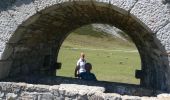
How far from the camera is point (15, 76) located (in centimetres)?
790

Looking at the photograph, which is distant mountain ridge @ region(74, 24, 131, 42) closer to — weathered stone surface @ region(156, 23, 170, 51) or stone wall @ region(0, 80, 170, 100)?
stone wall @ region(0, 80, 170, 100)

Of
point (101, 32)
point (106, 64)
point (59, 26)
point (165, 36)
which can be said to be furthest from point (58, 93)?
point (101, 32)

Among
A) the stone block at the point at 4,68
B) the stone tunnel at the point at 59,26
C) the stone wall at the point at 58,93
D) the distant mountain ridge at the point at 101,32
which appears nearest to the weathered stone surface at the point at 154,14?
the stone tunnel at the point at 59,26

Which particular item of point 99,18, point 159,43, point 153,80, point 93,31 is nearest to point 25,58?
point 99,18

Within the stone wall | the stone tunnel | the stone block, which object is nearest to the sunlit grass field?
the stone tunnel

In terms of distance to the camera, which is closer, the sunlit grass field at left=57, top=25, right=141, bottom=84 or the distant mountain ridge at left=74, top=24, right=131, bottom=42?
the sunlit grass field at left=57, top=25, right=141, bottom=84

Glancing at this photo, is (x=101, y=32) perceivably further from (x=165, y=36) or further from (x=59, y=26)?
(x=165, y=36)

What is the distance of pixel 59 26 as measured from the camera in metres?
9.14

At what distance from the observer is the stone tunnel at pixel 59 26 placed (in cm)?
623

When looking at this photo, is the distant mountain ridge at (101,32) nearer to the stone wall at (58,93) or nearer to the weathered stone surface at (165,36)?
the stone wall at (58,93)

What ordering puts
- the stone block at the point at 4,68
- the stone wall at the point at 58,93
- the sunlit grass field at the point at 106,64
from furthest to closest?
the sunlit grass field at the point at 106,64 → the stone block at the point at 4,68 → the stone wall at the point at 58,93

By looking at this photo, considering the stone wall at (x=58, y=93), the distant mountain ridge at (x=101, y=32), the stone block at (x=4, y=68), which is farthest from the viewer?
the distant mountain ridge at (x=101, y=32)

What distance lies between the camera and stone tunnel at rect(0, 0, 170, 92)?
20.4 feet

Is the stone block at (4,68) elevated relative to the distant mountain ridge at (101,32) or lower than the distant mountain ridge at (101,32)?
lower
